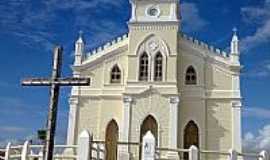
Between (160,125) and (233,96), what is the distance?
4.96 m

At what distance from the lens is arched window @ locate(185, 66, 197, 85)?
101 feet

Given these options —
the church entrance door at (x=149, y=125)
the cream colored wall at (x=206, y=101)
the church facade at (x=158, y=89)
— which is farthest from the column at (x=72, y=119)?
the cream colored wall at (x=206, y=101)

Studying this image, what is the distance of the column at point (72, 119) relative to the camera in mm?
30562

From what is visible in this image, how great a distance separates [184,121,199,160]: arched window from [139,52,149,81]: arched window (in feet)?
13.1

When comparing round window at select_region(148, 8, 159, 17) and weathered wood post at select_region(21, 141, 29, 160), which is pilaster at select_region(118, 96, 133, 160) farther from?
weathered wood post at select_region(21, 141, 29, 160)

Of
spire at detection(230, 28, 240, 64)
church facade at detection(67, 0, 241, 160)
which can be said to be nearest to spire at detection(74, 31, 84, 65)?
church facade at detection(67, 0, 241, 160)

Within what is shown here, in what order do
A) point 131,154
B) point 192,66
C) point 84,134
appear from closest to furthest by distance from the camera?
point 84,134
point 131,154
point 192,66

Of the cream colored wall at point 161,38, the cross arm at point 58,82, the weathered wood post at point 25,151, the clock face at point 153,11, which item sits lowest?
the weathered wood post at point 25,151

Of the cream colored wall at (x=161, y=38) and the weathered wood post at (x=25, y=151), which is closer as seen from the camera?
the weathered wood post at (x=25, y=151)

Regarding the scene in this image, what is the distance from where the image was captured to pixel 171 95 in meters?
29.5

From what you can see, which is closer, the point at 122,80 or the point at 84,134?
the point at 84,134

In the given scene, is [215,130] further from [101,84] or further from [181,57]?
[101,84]

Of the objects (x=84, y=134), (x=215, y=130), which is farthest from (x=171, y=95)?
(x=84, y=134)

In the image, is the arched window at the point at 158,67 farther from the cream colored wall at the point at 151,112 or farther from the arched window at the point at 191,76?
the arched window at the point at 191,76
